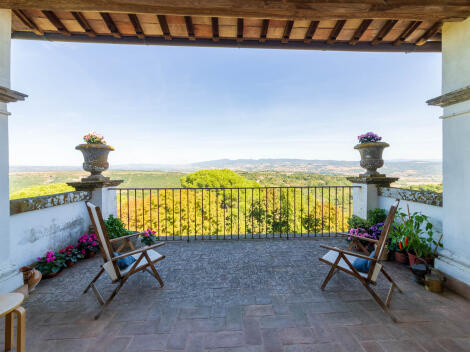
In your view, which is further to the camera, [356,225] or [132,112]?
[132,112]

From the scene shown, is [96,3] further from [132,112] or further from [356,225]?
[132,112]

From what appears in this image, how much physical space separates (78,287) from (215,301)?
157 cm

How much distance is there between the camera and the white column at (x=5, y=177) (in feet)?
6.20

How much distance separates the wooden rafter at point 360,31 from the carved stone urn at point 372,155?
1680 millimetres

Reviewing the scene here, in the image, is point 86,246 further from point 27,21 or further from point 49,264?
point 27,21

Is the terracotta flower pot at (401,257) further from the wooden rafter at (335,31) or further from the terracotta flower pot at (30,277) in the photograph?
the terracotta flower pot at (30,277)

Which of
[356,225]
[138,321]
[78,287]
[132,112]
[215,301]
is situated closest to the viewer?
[138,321]

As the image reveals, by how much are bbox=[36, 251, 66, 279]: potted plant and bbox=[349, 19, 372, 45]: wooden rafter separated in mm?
4568

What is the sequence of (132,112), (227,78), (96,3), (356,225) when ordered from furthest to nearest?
(132,112), (227,78), (356,225), (96,3)

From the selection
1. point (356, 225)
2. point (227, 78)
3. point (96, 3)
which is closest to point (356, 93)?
point (227, 78)

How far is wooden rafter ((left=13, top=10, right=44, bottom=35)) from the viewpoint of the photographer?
79.8 inches

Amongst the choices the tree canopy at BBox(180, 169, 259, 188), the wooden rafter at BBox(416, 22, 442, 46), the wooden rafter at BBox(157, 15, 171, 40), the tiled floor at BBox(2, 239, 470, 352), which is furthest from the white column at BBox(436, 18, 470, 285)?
the tree canopy at BBox(180, 169, 259, 188)

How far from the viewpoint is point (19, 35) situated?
234cm

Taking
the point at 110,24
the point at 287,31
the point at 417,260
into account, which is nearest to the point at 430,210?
the point at 417,260
